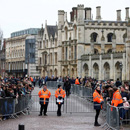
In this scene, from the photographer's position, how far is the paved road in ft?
63.0

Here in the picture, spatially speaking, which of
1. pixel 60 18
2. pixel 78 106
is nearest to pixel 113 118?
pixel 78 106

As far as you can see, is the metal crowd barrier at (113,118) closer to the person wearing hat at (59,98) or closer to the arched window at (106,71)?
the person wearing hat at (59,98)

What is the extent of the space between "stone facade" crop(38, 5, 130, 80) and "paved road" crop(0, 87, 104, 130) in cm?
3305

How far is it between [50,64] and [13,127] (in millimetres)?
64727

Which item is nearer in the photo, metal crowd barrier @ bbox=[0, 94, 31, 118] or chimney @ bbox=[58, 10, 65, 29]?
metal crowd barrier @ bbox=[0, 94, 31, 118]

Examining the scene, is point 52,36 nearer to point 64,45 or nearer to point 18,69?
point 64,45

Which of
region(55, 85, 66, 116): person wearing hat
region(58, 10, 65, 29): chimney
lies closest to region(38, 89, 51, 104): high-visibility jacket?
region(55, 85, 66, 116): person wearing hat

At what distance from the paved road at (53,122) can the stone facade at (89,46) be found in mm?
33047

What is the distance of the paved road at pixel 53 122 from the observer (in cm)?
1919

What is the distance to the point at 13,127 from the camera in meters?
19.0

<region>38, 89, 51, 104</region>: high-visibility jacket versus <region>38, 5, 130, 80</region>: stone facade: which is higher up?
<region>38, 5, 130, 80</region>: stone facade

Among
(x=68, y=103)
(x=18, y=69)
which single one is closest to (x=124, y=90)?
(x=68, y=103)

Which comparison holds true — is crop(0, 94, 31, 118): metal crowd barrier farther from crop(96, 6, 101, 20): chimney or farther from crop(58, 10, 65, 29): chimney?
crop(58, 10, 65, 29): chimney

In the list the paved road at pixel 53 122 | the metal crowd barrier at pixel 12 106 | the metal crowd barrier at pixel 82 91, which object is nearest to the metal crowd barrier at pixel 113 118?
the paved road at pixel 53 122
